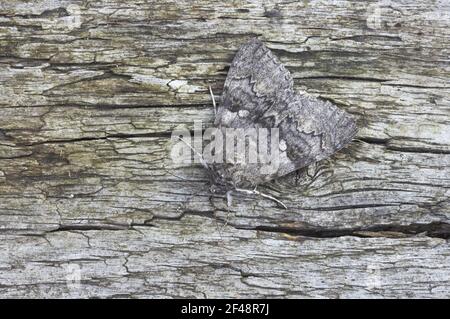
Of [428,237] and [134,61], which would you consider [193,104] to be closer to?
[134,61]

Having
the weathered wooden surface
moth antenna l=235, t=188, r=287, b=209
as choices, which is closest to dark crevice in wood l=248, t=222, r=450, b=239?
the weathered wooden surface

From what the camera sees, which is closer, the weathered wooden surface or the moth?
the moth

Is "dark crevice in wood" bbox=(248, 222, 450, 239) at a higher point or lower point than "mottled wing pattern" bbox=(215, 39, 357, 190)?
lower

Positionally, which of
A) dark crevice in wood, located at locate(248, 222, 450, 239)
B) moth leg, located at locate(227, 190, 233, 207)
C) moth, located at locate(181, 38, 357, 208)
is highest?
moth, located at locate(181, 38, 357, 208)

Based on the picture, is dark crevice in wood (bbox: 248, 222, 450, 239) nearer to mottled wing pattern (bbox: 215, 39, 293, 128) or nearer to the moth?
the moth

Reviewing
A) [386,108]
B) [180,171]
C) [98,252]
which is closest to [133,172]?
[180,171]

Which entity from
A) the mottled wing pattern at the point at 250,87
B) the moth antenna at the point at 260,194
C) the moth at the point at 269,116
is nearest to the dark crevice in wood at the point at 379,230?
the moth antenna at the point at 260,194

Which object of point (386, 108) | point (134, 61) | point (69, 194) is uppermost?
point (134, 61)

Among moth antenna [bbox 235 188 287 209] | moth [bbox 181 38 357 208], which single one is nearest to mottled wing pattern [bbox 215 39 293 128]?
moth [bbox 181 38 357 208]
